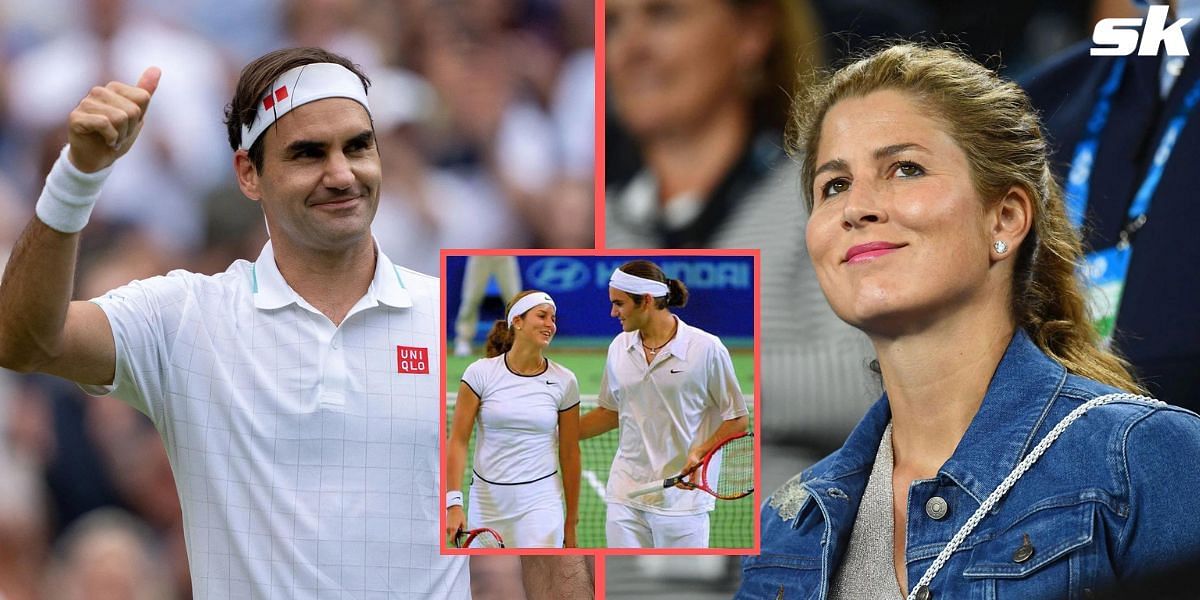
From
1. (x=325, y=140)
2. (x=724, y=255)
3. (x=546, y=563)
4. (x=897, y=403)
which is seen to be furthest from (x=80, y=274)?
(x=897, y=403)

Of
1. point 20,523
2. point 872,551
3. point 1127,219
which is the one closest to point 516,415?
point 872,551

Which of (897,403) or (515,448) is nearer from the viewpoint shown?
(897,403)

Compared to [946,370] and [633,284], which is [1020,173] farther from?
[633,284]

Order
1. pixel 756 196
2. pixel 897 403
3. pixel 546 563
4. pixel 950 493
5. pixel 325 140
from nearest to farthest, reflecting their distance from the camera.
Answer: pixel 950 493 → pixel 897 403 → pixel 325 140 → pixel 546 563 → pixel 756 196

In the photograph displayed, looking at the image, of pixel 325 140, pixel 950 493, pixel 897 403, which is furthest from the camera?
pixel 325 140

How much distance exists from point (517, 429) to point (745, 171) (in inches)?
23.9

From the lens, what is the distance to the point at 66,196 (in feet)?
5.00

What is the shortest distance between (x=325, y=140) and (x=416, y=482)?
518 mm

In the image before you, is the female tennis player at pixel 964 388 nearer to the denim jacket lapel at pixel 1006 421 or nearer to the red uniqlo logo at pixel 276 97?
the denim jacket lapel at pixel 1006 421

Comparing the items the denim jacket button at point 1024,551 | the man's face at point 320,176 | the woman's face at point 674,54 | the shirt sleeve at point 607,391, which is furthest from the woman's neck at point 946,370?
the man's face at point 320,176

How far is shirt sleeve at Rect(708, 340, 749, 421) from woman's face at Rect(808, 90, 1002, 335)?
9.5 inches

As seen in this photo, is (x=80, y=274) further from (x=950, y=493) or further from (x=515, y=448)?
(x=950, y=493)

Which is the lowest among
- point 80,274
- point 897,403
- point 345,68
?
point 897,403

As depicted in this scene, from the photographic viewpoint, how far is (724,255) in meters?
1.88
